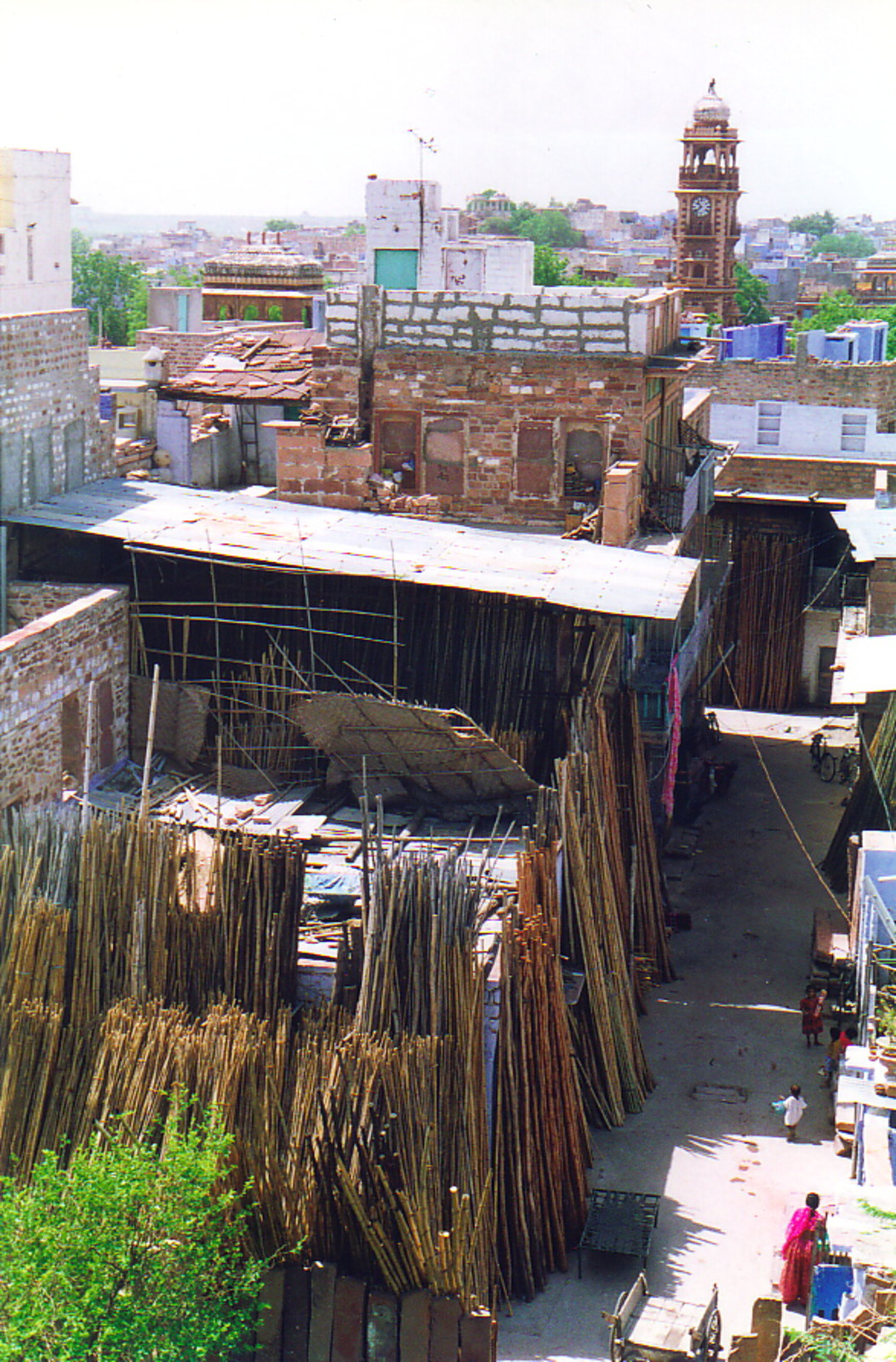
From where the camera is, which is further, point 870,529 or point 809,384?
point 809,384

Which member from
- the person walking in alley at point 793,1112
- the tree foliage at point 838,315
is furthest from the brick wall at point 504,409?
the tree foliage at point 838,315

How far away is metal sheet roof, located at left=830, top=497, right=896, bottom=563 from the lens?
77.0 ft

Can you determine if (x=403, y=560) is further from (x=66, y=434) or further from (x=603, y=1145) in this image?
(x=603, y=1145)

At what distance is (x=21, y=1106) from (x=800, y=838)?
14.8 meters

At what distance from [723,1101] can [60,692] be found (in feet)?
24.8

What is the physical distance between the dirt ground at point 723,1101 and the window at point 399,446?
20.8 ft

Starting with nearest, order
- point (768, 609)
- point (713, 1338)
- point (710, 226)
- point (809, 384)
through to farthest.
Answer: point (713, 1338)
point (768, 609)
point (809, 384)
point (710, 226)

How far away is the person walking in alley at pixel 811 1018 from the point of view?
1920 cm

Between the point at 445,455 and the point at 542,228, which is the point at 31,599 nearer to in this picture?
the point at 445,455

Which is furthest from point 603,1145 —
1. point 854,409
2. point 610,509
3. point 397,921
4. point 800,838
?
point 854,409

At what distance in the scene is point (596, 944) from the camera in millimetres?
17969

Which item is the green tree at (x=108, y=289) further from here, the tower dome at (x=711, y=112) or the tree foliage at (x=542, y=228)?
the tree foliage at (x=542, y=228)

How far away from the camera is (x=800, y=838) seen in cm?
2620

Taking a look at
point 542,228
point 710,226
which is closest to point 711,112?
point 710,226
